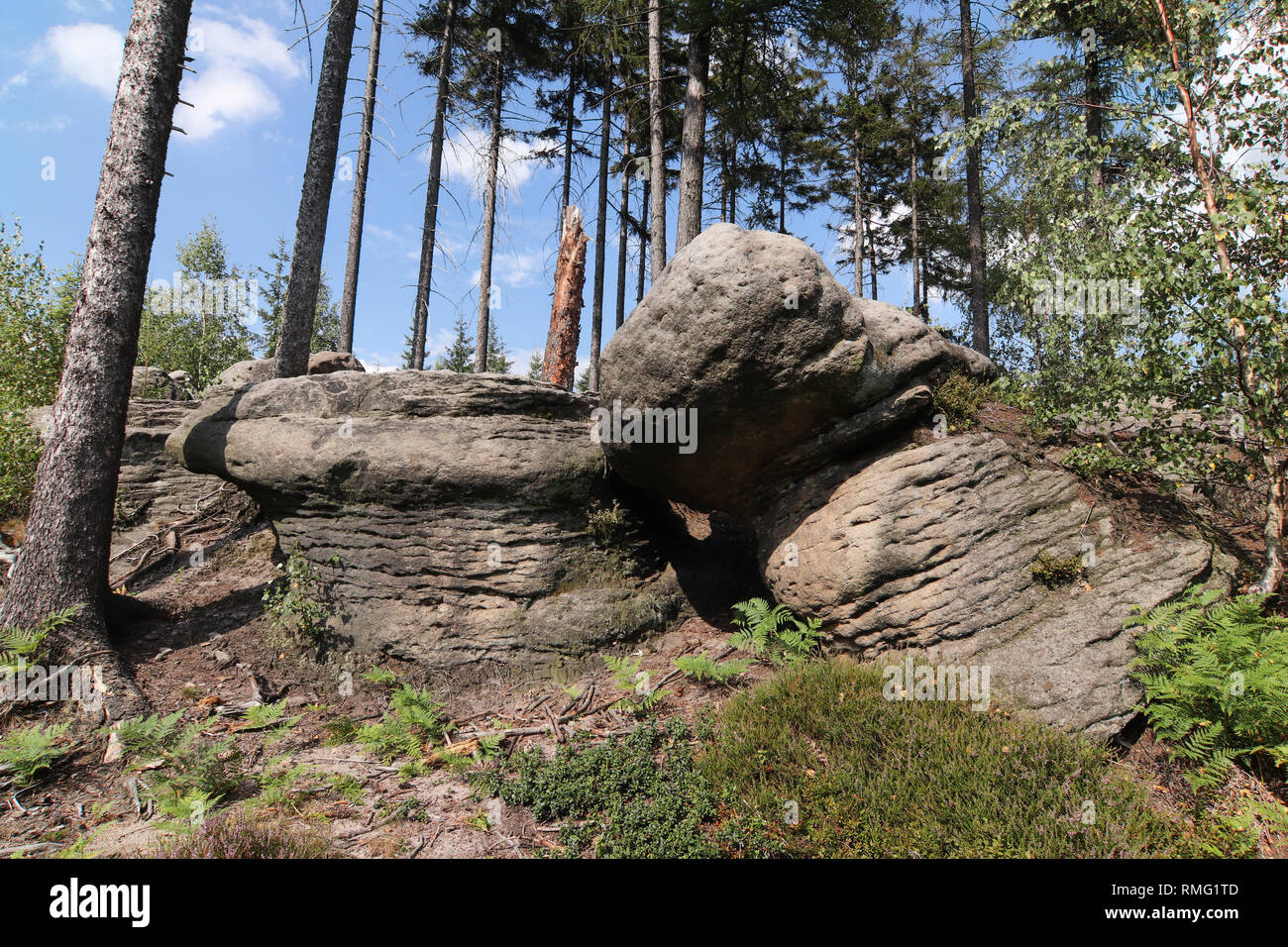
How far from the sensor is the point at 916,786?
16.3 feet

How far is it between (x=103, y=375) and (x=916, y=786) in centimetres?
1021

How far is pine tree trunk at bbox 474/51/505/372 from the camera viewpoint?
19773mm

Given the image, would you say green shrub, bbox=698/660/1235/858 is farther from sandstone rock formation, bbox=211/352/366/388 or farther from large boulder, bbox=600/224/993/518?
sandstone rock formation, bbox=211/352/366/388

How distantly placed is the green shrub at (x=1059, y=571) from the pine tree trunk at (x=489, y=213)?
54.4 feet

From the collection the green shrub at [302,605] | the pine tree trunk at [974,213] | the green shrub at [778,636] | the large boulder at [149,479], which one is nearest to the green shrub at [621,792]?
the green shrub at [778,636]

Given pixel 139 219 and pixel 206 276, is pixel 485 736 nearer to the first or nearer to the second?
pixel 139 219

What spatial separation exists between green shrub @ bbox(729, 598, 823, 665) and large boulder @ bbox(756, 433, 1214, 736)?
0.20 metres

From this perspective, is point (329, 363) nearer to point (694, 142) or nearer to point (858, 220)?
point (694, 142)

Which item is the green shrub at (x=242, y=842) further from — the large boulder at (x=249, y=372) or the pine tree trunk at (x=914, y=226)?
the pine tree trunk at (x=914, y=226)

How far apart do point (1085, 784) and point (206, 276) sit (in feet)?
118

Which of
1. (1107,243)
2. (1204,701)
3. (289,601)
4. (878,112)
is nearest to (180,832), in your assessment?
(289,601)

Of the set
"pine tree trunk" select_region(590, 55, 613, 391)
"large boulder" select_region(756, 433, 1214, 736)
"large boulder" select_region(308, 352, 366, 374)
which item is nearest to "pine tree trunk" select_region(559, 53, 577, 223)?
"pine tree trunk" select_region(590, 55, 613, 391)

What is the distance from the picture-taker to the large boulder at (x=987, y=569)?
5867 mm

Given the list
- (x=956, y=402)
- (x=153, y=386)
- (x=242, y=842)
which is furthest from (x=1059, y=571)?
(x=153, y=386)
